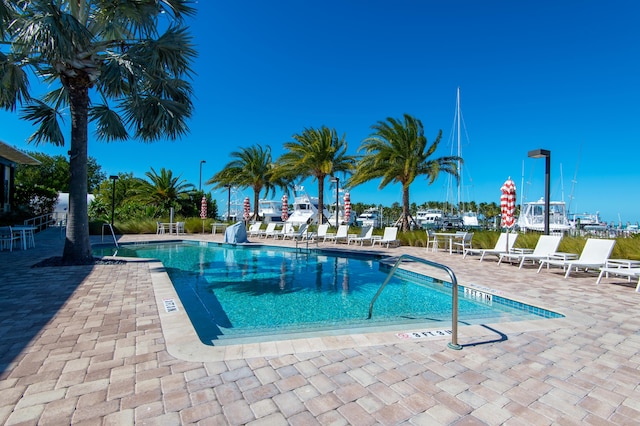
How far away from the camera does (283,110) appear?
28625 mm

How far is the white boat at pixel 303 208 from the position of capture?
1367 inches

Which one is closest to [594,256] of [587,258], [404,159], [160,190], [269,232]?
[587,258]

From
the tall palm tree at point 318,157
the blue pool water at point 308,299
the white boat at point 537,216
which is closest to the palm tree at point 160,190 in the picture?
the tall palm tree at point 318,157

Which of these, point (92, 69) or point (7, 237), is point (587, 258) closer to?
point (92, 69)

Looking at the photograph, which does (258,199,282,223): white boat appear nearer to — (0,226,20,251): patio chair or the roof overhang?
the roof overhang

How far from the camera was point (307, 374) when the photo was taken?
252 cm

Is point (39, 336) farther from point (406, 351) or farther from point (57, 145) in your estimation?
point (57, 145)

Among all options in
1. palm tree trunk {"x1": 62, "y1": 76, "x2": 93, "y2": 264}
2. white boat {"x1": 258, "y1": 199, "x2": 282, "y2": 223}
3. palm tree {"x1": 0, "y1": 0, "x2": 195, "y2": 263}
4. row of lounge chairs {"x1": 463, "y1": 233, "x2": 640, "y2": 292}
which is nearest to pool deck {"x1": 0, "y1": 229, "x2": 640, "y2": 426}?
row of lounge chairs {"x1": 463, "y1": 233, "x2": 640, "y2": 292}

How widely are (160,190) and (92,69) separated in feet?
66.8

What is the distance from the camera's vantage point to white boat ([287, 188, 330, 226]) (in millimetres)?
34734

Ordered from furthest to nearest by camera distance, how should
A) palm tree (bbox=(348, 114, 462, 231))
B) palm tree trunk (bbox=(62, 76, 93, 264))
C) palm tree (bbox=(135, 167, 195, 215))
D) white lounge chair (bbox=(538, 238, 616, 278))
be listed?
palm tree (bbox=(135, 167, 195, 215)), palm tree (bbox=(348, 114, 462, 231)), palm tree trunk (bbox=(62, 76, 93, 264)), white lounge chair (bbox=(538, 238, 616, 278))

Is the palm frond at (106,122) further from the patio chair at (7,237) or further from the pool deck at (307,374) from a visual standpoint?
the pool deck at (307,374)

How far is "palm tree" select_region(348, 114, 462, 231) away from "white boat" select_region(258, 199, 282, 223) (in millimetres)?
19958

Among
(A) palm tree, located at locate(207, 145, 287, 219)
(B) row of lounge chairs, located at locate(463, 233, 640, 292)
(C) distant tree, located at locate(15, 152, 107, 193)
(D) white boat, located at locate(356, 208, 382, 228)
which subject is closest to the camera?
(B) row of lounge chairs, located at locate(463, 233, 640, 292)
